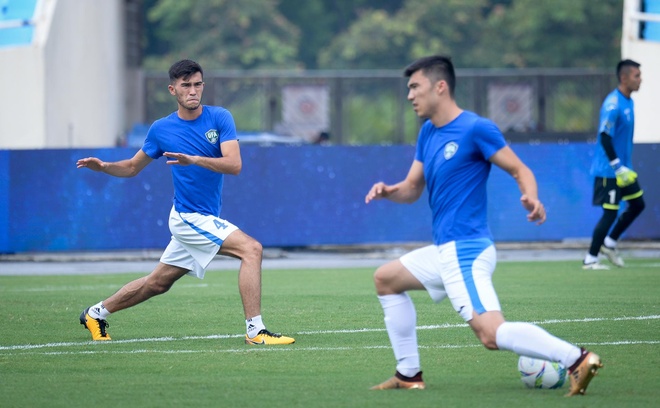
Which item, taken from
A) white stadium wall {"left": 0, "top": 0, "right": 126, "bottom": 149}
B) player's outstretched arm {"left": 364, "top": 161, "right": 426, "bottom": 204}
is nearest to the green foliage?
white stadium wall {"left": 0, "top": 0, "right": 126, "bottom": 149}

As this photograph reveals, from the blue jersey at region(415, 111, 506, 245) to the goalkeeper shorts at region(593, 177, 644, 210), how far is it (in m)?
7.87

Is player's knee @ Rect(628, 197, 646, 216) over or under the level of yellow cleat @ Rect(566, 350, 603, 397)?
over

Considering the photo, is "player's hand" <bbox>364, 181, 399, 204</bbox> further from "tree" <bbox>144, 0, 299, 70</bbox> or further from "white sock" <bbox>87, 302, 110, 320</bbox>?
"tree" <bbox>144, 0, 299, 70</bbox>

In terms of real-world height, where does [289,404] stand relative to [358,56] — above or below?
below

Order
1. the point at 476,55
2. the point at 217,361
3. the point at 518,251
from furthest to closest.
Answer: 1. the point at 476,55
2. the point at 518,251
3. the point at 217,361

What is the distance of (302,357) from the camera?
855 centimetres

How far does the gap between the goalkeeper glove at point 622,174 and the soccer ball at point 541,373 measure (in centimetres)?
745

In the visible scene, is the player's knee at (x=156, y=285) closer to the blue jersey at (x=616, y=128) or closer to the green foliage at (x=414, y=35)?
the blue jersey at (x=616, y=128)

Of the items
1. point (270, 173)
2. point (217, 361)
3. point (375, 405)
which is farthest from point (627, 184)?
point (375, 405)

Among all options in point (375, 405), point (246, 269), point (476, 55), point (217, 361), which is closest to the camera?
point (375, 405)

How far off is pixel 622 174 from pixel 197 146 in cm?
661

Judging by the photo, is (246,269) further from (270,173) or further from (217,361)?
(270,173)

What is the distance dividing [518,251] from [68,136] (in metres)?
12.7

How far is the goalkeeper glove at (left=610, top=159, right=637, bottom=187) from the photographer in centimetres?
1434
